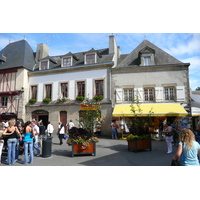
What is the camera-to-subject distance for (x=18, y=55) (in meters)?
18.0

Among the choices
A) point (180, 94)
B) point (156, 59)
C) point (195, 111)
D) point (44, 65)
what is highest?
point (44, 65)

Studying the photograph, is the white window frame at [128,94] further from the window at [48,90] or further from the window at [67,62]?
the window at [48,90]

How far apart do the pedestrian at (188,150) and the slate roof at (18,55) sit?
16478 millimetres

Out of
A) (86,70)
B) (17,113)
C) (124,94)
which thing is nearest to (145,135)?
(124,94)

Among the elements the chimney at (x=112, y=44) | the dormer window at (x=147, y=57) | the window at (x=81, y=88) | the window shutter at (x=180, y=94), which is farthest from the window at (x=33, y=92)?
the window shutter at (x=180, y=94)

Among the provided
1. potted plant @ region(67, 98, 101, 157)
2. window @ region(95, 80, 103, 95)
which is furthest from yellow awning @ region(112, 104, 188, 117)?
potted plant @ region(67, 98, 101, 157)

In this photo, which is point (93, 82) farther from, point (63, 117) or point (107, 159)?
point (107, 159)

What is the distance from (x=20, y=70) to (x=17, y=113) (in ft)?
13.7

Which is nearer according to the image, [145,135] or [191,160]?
[191,160]

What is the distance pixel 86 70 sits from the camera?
50.0ft

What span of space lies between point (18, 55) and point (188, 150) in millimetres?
18876

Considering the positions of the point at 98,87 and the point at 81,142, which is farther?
the point at 98,87

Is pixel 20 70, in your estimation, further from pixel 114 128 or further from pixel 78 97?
pixel 114 128

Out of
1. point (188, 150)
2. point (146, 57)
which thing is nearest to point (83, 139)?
point (188, 150)
